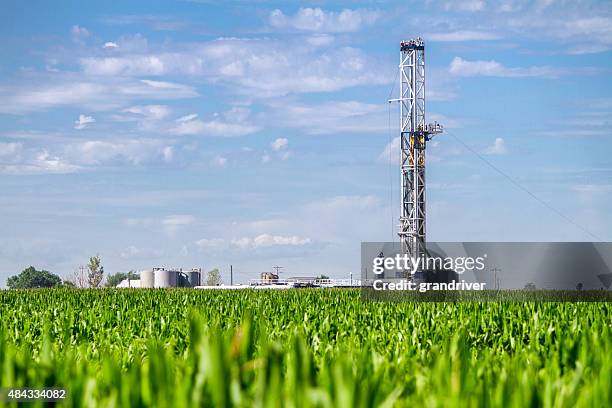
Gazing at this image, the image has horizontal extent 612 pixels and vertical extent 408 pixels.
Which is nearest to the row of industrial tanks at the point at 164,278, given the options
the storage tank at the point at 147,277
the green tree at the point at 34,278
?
the storage tank at the point at 147,277

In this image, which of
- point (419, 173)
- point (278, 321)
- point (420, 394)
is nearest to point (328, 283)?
point (419, 173)

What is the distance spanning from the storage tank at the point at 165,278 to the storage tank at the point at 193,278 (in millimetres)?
2425

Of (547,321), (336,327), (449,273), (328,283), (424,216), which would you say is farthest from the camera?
(328,283)

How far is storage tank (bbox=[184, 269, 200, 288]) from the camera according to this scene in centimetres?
8300

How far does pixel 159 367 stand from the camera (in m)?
3.22

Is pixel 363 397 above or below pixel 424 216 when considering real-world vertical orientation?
below

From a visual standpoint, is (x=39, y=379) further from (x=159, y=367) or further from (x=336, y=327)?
(x=336, y=327)

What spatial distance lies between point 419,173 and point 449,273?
35.0 feet

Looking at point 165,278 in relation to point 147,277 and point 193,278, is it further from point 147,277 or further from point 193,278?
point 193,278

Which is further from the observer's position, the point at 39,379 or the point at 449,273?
the point at 449,273

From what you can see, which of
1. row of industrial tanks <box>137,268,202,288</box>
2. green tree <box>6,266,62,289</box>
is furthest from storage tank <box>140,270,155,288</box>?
green tree <box>6,266,62,289</box>

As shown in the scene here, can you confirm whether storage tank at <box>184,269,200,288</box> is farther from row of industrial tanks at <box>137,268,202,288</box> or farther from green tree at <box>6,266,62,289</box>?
green tree at <box>6,266,62,289</box>

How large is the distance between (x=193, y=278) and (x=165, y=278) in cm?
506

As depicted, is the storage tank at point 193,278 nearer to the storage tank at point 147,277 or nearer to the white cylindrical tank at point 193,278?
the white cylindrical tank at point 193,278
